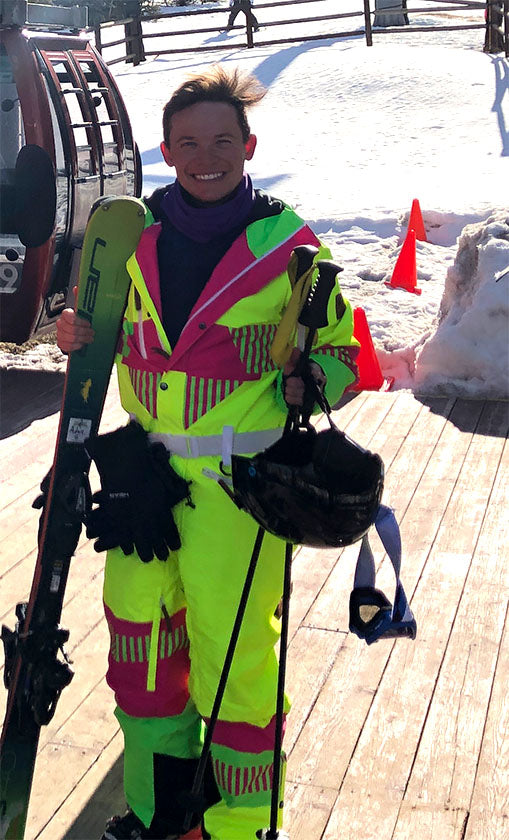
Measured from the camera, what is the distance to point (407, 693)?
3758 mm

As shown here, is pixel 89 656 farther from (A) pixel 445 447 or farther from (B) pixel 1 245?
(B) pixel 1 245

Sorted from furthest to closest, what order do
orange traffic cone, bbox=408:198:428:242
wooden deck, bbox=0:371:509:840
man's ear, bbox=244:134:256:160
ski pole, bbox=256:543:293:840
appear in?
orange traffic cone, bbox=408:198:428:242, wooden deck, bbox=0:371:509:840, man's ear, bbox=244:134:256:160, ski pole, bbox=256:543:293:840

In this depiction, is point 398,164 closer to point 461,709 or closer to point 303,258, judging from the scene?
point 461,709

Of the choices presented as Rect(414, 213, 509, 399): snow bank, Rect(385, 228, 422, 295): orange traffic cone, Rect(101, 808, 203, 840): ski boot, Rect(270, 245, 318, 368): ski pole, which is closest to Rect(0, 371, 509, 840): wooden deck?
Rect(101, 808, 203, 840): ski boot

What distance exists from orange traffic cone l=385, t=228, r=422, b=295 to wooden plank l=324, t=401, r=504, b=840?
351cm

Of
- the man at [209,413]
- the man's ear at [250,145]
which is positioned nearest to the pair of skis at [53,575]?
the man at [209,413]

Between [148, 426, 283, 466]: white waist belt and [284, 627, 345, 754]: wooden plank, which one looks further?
[284, 627, 345, 754]: wooden plank

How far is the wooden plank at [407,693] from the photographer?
3195 millimetres

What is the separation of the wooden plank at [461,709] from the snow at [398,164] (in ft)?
6.96

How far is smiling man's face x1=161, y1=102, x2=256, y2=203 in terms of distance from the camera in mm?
2740

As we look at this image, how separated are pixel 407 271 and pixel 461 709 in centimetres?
548

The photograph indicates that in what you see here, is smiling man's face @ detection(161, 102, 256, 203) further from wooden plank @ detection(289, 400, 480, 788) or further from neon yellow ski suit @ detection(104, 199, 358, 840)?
wooden plank @ detection(289, 400, 480, 788)

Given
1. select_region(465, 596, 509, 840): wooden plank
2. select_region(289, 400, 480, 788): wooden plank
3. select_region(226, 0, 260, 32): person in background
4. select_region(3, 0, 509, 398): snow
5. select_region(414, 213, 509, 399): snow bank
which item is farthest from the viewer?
select_region(226, 0, 260, 32): person in background

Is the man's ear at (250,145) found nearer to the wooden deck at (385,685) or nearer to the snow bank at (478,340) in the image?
the wooden deck at (385,685)
